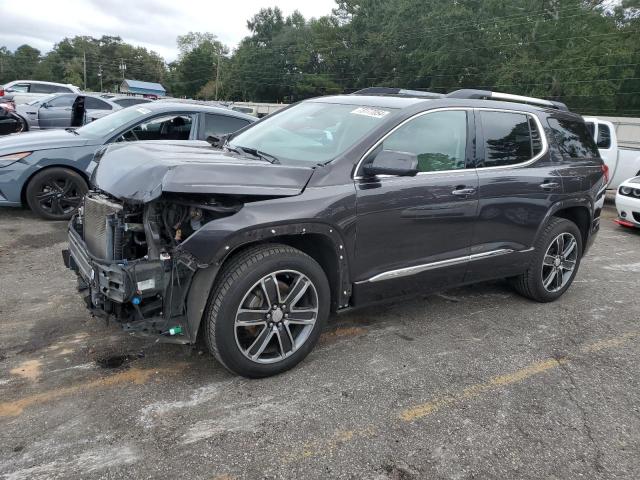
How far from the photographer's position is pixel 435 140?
12.7 ft

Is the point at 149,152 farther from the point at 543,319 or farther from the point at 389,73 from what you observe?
the point at 389,73

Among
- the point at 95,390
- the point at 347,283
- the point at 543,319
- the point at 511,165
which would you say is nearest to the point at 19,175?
the point at 95,390

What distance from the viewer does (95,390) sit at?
3070 millimetres

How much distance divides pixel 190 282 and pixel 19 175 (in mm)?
4623

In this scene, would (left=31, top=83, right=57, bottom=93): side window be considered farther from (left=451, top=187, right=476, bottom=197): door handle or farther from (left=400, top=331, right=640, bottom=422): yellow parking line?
(left=400, top=331, right=640, bottom=422): yellow parking line

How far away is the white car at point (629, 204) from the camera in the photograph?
8.52 meters

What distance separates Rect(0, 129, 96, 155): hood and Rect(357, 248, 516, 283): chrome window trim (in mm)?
4908

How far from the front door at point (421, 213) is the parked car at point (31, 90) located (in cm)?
2102

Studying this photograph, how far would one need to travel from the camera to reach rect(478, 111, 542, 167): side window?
418 centimetres

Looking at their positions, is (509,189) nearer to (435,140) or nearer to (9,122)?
(435,140)

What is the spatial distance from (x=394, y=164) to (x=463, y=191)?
2.91ft

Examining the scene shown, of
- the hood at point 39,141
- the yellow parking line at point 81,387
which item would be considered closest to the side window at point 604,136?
the hood at point 39,141

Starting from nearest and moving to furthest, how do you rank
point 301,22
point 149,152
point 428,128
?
1. point 149,152
2. point 428,128
3. point 301,22

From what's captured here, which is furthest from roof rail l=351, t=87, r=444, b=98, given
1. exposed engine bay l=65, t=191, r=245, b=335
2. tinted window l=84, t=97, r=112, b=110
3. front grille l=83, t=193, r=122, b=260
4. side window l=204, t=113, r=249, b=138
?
tinted window l=84, t=97, r=112, b=110
